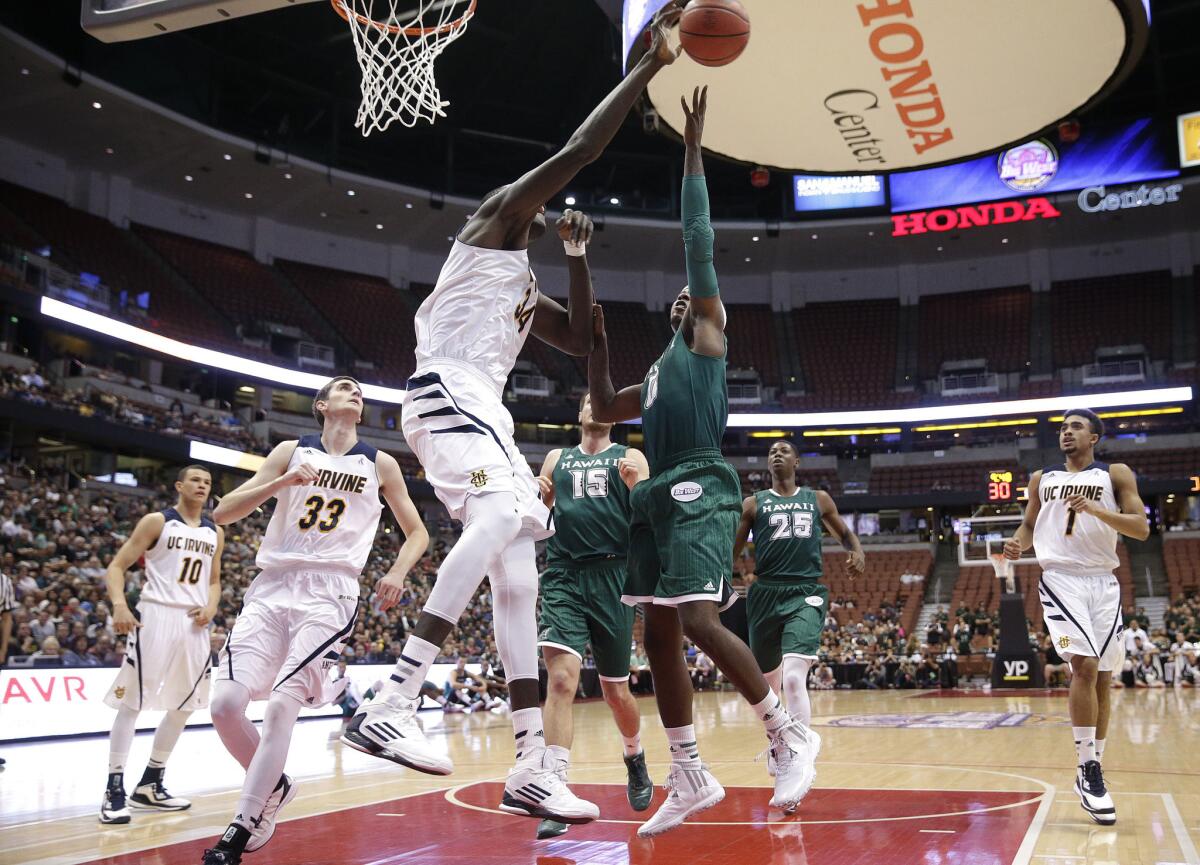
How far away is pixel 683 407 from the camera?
4.57m

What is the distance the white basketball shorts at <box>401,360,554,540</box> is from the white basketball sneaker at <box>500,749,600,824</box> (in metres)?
1.05

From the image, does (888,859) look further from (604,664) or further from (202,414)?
(202,414)

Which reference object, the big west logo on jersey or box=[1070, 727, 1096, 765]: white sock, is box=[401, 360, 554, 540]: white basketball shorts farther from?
the big west logo on jersey

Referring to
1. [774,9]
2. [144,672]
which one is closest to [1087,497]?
[144,672]

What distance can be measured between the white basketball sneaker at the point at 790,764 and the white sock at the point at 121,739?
389 centimetres

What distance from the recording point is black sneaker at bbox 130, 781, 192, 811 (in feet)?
20.7

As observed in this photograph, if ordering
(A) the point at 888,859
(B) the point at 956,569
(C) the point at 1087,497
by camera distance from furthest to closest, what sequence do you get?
1. (B) the point at 956,569
2. (C) the point at 1087,497
3. (A) the point at 888,859

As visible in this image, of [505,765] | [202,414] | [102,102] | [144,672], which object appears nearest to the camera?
[144,672]

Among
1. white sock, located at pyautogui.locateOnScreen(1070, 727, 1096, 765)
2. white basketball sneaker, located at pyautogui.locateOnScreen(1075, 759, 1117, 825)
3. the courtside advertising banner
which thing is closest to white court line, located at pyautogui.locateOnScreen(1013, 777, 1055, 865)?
white basketball sneaker, located at pyautogui.locateOnScreen(1075, 759, 1117, 825)

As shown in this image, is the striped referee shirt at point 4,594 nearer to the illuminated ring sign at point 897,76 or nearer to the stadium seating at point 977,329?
the illuminated ring sign at point 897,76

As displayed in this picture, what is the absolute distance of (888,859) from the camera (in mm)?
4152

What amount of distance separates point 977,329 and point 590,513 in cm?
3581

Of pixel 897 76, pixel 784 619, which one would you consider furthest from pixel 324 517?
pixel 897 76

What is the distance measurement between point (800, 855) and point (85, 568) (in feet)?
59.1
